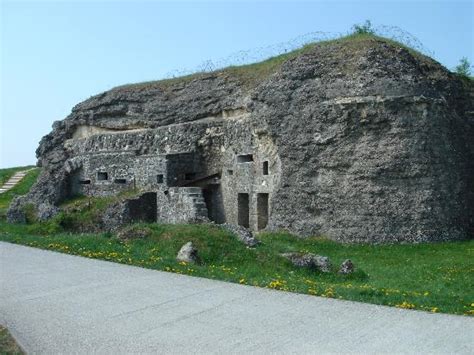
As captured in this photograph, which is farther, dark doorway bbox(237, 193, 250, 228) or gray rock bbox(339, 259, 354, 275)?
dark doorway bbox(237, 193, 250, 228)

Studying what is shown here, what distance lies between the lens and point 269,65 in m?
23.3

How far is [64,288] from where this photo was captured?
10.3 m

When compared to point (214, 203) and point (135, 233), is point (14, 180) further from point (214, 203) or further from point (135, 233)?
point (135, 233)

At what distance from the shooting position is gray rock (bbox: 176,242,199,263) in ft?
42.1

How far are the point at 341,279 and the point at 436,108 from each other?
9.22m

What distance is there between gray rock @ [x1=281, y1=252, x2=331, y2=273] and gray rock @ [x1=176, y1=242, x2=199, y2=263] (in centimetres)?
201

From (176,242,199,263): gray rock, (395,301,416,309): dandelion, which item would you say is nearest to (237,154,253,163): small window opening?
(176,242,199,263): gray rock

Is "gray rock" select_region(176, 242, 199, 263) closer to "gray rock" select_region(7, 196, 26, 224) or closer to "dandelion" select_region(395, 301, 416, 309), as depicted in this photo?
"dandelion" select_region(395, 301, 416, 309)

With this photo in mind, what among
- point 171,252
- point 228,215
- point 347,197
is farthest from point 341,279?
point 228,215

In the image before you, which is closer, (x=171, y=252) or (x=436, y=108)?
(x=171, y=252)

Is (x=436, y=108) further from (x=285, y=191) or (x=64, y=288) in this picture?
(x=64, y=288)

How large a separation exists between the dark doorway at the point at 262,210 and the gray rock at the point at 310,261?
25.9ft

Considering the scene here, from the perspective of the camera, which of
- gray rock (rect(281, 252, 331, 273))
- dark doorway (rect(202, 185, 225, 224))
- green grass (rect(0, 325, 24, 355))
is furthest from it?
dark doorway (rect(202, 185, 225, 224))

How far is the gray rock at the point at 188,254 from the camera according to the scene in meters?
12.8
